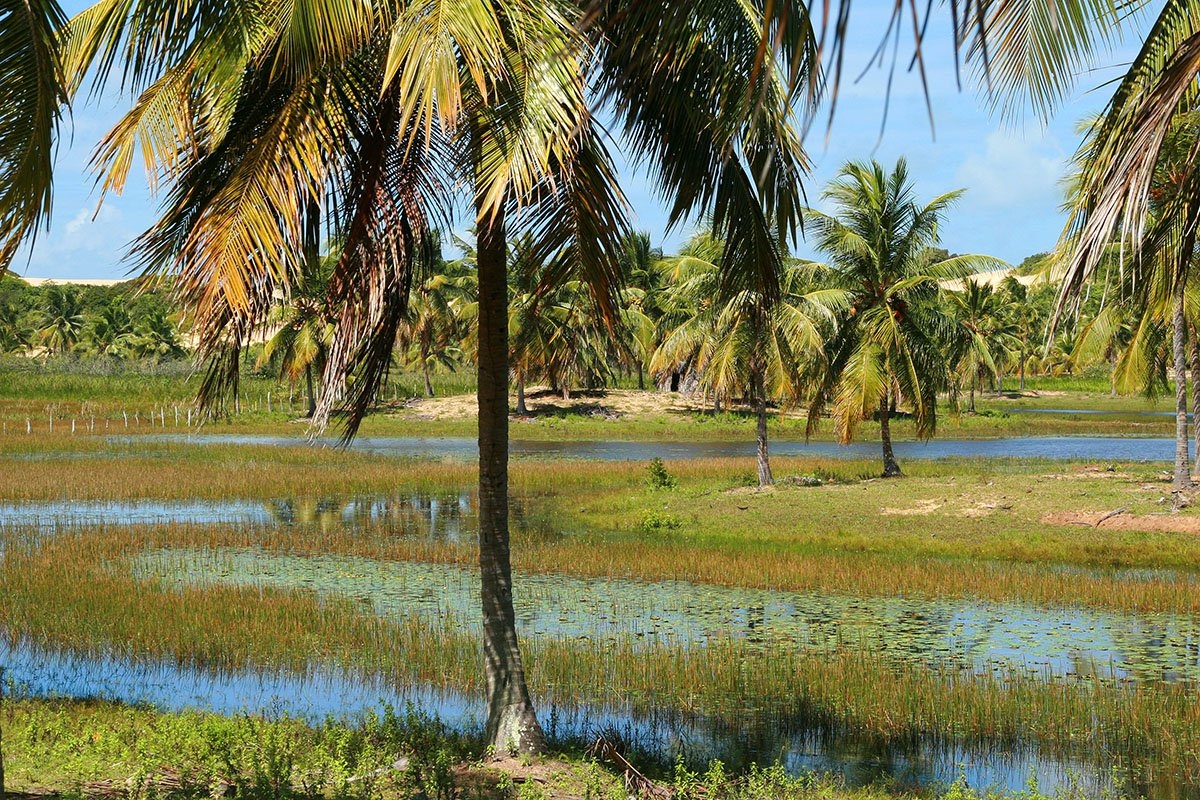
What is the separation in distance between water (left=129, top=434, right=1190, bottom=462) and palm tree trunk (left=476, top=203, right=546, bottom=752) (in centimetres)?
3200

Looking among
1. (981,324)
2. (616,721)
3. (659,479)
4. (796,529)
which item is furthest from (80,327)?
(616,721)

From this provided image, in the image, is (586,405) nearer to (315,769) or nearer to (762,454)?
(762,454)

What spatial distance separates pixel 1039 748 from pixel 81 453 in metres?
38.2

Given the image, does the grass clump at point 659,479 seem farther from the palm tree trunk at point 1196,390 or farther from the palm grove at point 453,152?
Answer: the palm grove at point 453,152

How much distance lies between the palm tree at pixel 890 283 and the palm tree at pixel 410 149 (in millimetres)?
19590

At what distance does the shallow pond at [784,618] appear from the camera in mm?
12883

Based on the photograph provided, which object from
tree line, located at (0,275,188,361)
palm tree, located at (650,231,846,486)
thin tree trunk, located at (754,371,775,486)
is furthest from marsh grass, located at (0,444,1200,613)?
tree line, located at (0,275,188,361)

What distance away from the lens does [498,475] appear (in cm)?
889

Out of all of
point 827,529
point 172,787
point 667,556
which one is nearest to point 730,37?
point 172,787

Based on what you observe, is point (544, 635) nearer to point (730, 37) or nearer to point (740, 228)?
point (740, 228)

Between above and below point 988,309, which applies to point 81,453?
below

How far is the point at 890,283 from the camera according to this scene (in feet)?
94.6

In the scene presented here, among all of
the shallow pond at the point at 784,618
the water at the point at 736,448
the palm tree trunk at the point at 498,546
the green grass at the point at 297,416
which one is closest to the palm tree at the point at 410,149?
the palm tree trunk at the point at 498,546

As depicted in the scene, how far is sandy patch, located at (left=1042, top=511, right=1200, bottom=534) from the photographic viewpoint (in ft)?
67.2
